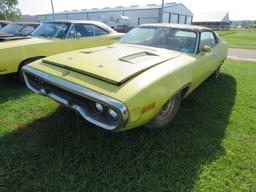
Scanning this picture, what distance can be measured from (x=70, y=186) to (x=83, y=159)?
0.36 m

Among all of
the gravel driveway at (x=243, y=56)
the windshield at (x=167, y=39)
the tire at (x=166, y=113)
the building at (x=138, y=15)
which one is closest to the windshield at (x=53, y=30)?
the windshield at (x=167, y=39)

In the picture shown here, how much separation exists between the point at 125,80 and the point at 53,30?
154 inches

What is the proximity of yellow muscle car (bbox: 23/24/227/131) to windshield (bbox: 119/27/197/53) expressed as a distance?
0.05ft

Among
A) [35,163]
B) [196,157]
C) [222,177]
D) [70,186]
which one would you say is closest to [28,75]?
[35,163]

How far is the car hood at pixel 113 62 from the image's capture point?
207 cm

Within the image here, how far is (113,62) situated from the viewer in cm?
240

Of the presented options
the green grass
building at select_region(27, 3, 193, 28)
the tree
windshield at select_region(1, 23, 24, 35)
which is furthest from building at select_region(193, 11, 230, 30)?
windshield at select_region(1, 23, 24, 35)

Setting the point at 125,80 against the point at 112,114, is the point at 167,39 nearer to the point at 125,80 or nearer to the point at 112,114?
the point at 125,80

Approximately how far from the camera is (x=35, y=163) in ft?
7.07

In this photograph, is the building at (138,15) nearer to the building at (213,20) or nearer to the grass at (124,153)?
the building at (213,20)

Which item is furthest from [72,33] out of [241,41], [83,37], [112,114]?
[241,41]

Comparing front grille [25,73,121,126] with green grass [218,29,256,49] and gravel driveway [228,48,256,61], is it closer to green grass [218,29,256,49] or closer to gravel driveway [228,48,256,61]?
gravel driveway [228,48,256,61]

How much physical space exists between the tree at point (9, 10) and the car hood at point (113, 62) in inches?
1759

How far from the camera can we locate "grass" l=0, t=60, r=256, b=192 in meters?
1.98
